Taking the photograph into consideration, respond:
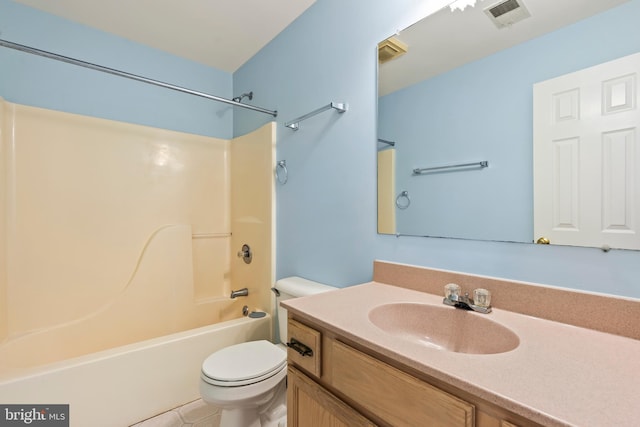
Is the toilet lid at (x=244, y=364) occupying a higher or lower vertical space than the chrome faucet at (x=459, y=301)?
lower

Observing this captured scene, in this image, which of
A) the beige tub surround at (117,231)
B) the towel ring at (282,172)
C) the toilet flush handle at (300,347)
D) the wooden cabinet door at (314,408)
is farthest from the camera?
the towel ring at (282,172)

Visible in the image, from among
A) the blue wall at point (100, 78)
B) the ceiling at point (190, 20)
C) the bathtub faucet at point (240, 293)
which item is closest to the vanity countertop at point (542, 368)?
the bathtub faucet at point (240, 293)

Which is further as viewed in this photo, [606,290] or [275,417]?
[275,417]

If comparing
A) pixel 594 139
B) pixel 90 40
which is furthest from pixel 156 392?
pixel 90 40

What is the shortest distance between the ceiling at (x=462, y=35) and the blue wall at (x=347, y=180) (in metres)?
0.06

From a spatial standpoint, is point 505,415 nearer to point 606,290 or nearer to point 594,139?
point 606,290

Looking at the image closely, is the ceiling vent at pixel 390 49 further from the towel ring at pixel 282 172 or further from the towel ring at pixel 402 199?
the towel ring at pixel 282 172

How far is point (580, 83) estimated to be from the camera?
808 mm

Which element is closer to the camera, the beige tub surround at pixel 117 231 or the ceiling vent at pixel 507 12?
the ceiling vent at pixel 507 12

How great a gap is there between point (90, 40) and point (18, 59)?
0.43 metres

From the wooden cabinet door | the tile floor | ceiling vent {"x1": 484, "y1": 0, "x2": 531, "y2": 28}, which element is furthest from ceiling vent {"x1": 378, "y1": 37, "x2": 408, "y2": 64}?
the tile floor

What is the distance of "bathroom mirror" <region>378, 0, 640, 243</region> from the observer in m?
0.83

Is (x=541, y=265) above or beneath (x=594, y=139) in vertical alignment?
beneath

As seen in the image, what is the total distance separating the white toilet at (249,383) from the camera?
1167mm
